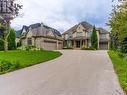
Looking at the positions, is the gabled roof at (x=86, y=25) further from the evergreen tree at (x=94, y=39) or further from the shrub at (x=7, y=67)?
the shrub at (x=7, y=67)

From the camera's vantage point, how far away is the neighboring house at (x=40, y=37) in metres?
58.2

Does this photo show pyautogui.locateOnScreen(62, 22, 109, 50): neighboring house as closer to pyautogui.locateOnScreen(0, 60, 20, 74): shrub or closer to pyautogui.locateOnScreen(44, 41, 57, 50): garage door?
pyautogui.locateOnScreen(44, 41, 57, 50): garage door

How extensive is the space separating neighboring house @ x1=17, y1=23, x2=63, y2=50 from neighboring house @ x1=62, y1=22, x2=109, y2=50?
4767mm

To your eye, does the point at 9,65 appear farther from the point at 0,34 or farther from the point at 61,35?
the point at 61,35

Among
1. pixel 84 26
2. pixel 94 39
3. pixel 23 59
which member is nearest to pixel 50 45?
pixel 94 39

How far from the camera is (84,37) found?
66.2 m

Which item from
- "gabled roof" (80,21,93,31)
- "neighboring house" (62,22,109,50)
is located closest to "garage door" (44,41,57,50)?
"neighboring house" (62,22,109,50)

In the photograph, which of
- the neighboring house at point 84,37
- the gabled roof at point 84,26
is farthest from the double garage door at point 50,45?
the gabled roof at point 84,26

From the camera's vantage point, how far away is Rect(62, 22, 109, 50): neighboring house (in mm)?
66106

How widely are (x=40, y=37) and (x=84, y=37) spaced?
12.8m

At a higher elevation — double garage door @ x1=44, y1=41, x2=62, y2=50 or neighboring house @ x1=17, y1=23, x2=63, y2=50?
neighboring house @ x1=17, y1=23, x2=63, y2=50

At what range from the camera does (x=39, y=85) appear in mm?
12242

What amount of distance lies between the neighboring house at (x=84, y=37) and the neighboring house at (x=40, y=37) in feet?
15.6

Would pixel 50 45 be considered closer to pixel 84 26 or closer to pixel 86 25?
pixel 84 26
